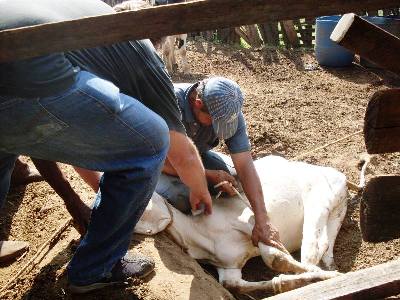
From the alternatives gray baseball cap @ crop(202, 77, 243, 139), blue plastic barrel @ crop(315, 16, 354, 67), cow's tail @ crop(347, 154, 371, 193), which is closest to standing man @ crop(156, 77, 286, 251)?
gray baseball cap @ crop(202, 77, 243, 139)

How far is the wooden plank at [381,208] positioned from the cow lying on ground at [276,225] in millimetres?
1108

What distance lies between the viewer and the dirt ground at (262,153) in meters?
2.94

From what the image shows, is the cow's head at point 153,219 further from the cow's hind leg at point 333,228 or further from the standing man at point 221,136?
the cow's hind leg at point 333,228

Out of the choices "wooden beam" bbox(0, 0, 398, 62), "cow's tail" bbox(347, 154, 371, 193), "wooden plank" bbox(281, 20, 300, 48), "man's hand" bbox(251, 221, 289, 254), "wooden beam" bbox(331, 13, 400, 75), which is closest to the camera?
"wooden beam" bbox(0, 0, 398, 62)

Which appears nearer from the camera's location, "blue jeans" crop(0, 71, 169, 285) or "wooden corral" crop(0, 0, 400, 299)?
"wooden corral" crop(0, 0, 400, 299)

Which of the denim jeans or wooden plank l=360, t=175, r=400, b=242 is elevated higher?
wooden plank l=360, t=175, r=400, b=242

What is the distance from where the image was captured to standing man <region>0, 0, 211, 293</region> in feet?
6.50

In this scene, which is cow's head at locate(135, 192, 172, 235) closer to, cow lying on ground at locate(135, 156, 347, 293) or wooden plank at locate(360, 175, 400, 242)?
cow lying on ground at locate(135, 156, 347, 293)

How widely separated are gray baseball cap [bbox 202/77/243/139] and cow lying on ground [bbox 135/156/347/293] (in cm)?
58

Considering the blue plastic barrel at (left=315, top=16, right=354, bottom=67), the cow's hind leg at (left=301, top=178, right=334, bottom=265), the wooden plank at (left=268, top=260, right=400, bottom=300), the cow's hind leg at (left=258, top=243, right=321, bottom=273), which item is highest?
the wooden plank at (left=268, top=260, right=400, bottom=300)

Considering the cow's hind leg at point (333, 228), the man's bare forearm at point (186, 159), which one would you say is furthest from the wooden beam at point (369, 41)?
the cow's hind leg at point (333, 228)

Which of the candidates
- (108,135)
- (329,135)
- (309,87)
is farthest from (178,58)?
(108,135)

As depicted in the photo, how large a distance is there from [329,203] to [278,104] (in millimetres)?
3102

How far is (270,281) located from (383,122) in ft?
5.51
